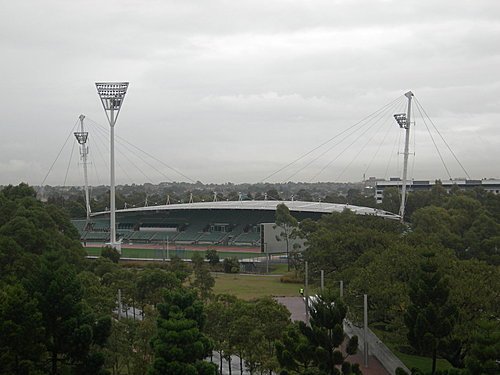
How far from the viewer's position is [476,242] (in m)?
32.0

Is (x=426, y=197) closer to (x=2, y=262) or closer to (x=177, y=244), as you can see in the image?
(x=177, y=244)

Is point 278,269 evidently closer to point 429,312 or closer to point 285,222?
point 285,222

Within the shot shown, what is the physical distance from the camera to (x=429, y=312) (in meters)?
14.6

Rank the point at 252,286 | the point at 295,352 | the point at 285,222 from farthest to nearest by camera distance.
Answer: the point at 285,222
the point at 252,286
the point at 295,352

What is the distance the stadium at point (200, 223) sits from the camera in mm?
62000

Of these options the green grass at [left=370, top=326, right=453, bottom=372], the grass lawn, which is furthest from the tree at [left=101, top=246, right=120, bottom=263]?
the green grass at [left=370, top=326, right=453, bottom=372]

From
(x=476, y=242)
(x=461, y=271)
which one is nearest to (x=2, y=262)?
(x=461, y=271)

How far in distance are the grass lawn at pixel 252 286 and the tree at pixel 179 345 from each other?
1707cm

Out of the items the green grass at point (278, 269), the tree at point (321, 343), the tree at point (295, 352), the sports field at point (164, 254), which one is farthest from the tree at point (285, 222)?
the tree at point (295, 352)

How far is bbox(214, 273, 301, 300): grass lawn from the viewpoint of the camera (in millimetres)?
32844

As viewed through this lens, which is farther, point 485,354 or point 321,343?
point 321,343

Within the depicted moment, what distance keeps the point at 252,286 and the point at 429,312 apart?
71.1 ft

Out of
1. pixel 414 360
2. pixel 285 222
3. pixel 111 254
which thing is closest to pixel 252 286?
pixel 285 222

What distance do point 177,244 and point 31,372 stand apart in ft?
166
